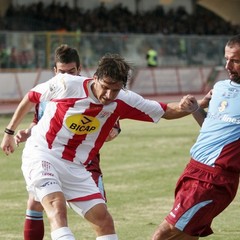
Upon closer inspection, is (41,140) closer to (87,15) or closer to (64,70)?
(64,70)

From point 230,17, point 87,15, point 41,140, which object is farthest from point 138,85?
point 41,140

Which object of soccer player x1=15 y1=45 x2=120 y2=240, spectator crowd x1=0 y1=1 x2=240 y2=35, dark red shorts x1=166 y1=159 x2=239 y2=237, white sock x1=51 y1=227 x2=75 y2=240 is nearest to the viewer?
white sock x1=51 y1=227 x2=75 y2=240

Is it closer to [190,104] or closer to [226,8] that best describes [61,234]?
[190,104]

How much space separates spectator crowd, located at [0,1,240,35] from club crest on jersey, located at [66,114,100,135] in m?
33.1

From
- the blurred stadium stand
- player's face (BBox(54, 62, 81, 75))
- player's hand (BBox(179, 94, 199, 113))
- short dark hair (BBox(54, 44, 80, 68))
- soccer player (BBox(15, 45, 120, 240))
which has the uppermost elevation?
short dark hair (BBox(54, 44, 80, 68))

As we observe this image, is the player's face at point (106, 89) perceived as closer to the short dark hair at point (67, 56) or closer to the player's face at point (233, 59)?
the player's face at point (233, 59)

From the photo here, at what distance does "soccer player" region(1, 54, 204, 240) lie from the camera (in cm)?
752

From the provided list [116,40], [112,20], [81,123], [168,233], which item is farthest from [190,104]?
[112,20]

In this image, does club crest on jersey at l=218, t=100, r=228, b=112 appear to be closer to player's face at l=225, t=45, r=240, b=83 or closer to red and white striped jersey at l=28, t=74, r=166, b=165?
player's face at l=225, t=45, r=240, b=83

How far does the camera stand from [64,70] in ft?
30.0

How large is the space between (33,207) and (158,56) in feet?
108

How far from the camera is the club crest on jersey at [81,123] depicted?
25.4ft

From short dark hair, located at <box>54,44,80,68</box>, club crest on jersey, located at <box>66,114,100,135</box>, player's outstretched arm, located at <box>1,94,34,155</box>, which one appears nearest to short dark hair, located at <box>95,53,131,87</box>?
club crest on jersey, located at <box>66,114,100,135</box>

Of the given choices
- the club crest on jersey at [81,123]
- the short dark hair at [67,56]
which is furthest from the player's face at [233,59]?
the short dark hair at [67,56]
